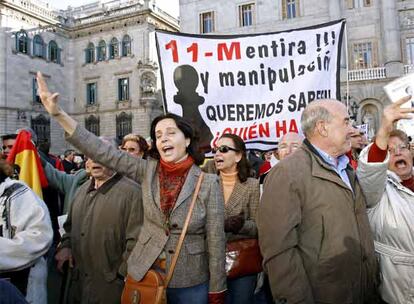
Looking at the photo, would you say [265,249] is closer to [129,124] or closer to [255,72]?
[255,72]

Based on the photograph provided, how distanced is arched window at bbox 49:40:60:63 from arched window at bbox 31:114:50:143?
5031mm

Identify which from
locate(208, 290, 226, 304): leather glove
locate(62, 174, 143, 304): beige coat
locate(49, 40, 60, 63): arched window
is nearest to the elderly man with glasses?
locate(208, 290, 226, 304): leather glove

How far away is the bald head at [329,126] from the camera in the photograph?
7.72 feet

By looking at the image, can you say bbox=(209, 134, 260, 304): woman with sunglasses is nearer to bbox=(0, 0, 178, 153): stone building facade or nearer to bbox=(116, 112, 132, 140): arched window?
bbox=(0, 0, 178, 153): stone building facade

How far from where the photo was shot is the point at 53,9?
32719 millimetres

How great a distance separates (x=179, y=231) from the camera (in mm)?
2422

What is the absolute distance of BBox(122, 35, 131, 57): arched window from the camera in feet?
101

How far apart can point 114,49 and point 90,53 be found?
2638mm

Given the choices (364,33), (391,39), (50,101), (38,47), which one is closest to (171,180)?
(50,101)

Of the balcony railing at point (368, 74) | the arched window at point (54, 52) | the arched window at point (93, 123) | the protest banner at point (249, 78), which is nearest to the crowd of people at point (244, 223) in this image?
the protest banner at point (249, 78)

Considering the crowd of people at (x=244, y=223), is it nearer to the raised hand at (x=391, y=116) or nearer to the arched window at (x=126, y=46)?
the raised hand at (x=391, y=116)

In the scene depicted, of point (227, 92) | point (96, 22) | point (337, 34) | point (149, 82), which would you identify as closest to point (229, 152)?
point (227, 92)

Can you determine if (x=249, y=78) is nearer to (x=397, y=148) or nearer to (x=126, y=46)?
(x=397, y=148)

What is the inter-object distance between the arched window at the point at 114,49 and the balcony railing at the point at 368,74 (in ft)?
59.9
